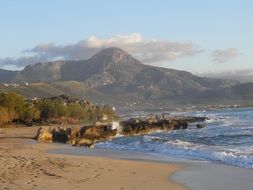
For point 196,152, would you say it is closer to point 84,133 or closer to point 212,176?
point 212,176

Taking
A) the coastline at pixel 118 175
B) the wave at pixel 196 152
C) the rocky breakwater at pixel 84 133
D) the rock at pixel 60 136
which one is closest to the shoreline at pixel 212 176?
the coastline at pixel 118 175

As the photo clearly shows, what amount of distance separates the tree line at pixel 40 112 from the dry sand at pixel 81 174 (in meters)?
61.9

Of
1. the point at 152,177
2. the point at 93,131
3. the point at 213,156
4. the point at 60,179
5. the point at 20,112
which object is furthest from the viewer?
the point at 20,112

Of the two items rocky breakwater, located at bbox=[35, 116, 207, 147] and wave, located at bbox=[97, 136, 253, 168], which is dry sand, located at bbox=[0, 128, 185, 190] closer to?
wave, located at bbox=[97, 136, 253, 168]

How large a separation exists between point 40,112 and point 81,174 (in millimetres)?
93003

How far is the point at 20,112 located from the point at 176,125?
3125 cm

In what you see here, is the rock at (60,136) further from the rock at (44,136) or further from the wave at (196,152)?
the wave at (196,152)

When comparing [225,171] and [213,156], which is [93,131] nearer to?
[213,156]

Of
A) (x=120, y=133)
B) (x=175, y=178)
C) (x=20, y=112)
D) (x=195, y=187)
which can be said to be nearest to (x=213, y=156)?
(x=175, y=178)

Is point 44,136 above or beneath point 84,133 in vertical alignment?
beneath

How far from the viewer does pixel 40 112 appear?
115 m

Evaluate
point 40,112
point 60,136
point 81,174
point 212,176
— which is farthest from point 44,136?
Result: point 40,112

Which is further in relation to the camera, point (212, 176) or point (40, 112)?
point (40, 112)

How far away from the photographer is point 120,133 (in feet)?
233
